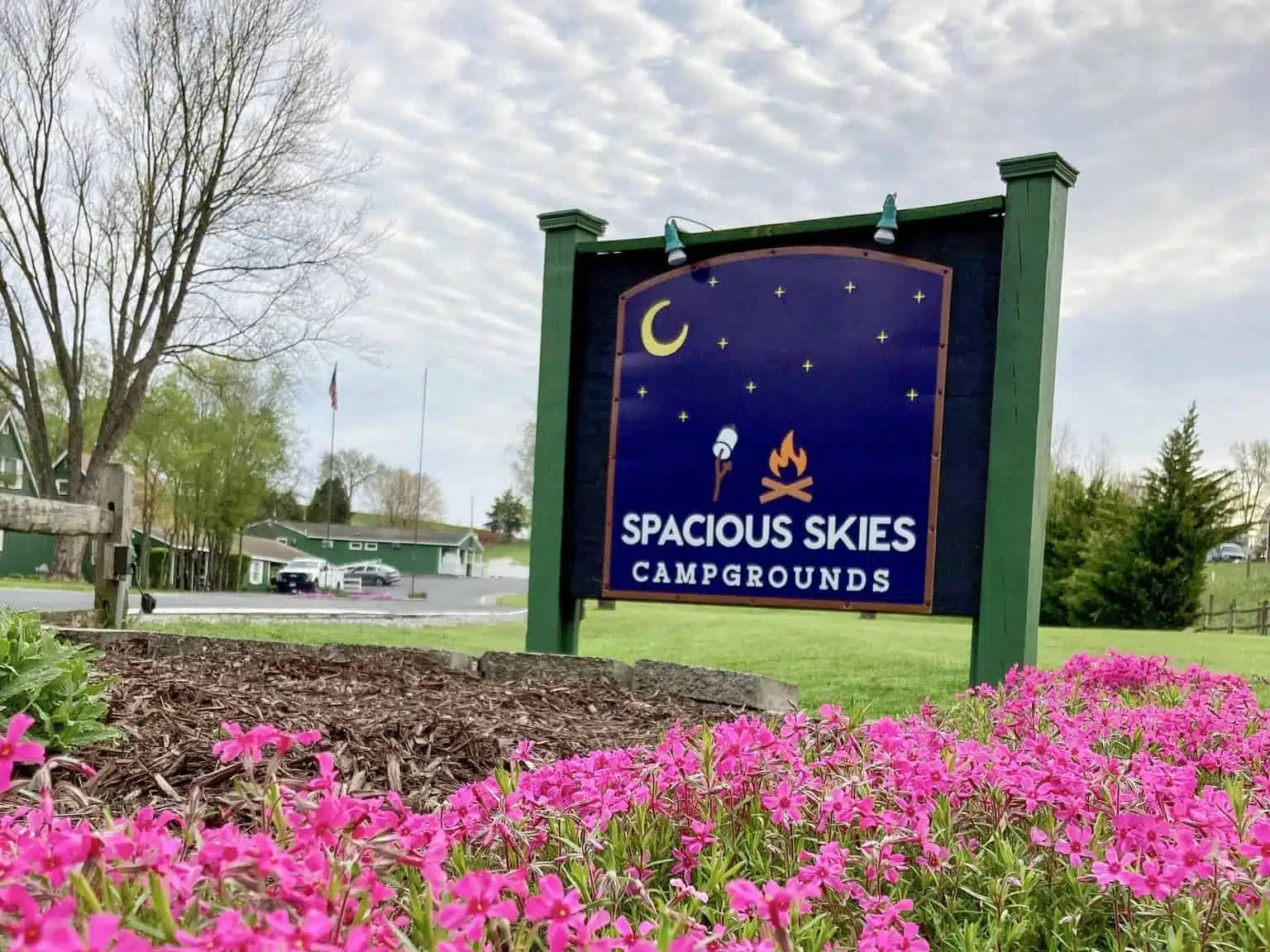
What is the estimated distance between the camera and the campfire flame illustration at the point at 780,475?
5789 millimetres

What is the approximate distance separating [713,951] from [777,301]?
488 cm

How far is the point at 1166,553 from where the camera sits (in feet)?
61.7

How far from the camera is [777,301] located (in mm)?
5965

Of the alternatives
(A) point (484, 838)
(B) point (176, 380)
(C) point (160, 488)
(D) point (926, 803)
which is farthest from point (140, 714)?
(C) point (160, 488)

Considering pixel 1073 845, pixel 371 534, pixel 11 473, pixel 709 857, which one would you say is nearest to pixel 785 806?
pixel 709 857

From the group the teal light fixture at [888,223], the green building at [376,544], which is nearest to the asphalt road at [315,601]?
the green building at [376,544]

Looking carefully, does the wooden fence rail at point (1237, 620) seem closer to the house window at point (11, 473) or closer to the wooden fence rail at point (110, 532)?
the wooden fence rail at point (110, 532)

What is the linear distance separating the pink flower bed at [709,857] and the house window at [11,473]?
1607 inches

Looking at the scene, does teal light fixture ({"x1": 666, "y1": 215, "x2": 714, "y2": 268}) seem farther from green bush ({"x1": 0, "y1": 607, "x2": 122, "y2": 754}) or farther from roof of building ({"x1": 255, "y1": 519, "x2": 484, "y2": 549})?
roof of building ({"x1": 255, "y1": 519, "x2": 484, "y2": 549})

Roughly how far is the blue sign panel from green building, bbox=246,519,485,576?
57584 mm

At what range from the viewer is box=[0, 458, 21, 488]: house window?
37.3 m

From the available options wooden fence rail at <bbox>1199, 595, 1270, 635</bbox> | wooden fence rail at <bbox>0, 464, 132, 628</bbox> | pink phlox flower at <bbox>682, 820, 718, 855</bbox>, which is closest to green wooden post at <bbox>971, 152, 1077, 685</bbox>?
pink phlox flower at <bbox>682, 820, 718, 855</bbox>

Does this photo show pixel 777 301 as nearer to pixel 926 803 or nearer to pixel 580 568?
pixel 580 568

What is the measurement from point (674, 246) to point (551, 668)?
261 cm
